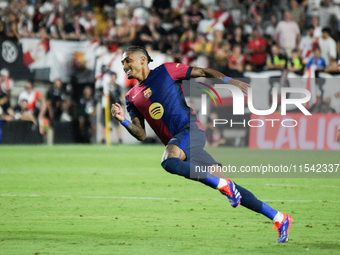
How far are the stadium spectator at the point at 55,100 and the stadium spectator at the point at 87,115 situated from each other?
710 mm

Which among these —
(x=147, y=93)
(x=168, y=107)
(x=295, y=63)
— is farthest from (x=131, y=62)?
(x=295, y=63)

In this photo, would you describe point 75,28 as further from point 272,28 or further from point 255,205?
point 255,205

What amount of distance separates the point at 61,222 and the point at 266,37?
15104mm

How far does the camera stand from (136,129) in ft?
19.9

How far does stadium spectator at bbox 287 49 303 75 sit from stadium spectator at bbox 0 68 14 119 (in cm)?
952

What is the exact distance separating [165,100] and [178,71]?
339mm

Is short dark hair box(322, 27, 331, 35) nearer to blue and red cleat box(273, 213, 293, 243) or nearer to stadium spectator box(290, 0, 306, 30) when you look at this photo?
stadium spectator box(290, 0, 306, 30)

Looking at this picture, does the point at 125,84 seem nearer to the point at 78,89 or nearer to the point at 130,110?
the point at 78,89

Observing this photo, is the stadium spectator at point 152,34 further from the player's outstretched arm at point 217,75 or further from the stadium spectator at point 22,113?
the player's outstretched arm at point 217,75

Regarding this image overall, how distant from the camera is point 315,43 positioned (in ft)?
60.8

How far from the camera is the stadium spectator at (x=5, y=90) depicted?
1889cm

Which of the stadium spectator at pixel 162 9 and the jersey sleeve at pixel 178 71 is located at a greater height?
the stadium spectator at pixel 162 9

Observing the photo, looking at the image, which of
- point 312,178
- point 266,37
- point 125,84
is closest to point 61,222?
point 312,178

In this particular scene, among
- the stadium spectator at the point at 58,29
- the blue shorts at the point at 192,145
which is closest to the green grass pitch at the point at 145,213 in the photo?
the blue shorts at the point at 192,145
